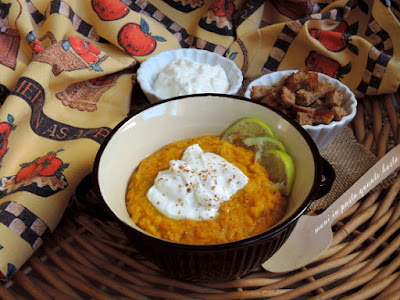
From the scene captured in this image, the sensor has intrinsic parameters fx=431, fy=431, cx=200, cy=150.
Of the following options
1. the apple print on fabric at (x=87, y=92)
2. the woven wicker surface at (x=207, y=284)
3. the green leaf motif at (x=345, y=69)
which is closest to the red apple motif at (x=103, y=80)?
the apple print on fabric at (x=87, y=92)

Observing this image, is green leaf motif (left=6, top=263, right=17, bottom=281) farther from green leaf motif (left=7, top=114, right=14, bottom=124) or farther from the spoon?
the spoon

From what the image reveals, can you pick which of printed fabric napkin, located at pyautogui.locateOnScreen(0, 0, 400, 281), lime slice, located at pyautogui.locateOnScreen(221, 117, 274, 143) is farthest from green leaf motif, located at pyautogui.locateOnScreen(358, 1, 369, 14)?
lime slice, located at pyautogui.locateOnScreen(221, 117, 274, 143)

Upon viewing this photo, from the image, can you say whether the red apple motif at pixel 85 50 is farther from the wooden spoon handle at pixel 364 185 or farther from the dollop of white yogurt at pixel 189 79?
the wooden spoon handle at pixel 364 185

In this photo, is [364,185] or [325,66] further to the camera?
[325,66]

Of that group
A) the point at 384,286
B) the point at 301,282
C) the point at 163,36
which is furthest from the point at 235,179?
the point at 163,36

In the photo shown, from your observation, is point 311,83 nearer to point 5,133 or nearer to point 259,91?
point 259,91

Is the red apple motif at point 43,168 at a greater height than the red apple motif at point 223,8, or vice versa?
the red apple motif at point 223,8

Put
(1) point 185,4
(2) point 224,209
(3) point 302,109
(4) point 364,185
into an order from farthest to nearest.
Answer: (1) point 185,4 < (3) point 302,109 < (4) point 364,185 < (2) point 224,209

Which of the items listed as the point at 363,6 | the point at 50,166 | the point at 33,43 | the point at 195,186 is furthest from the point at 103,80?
the point at 363,6
